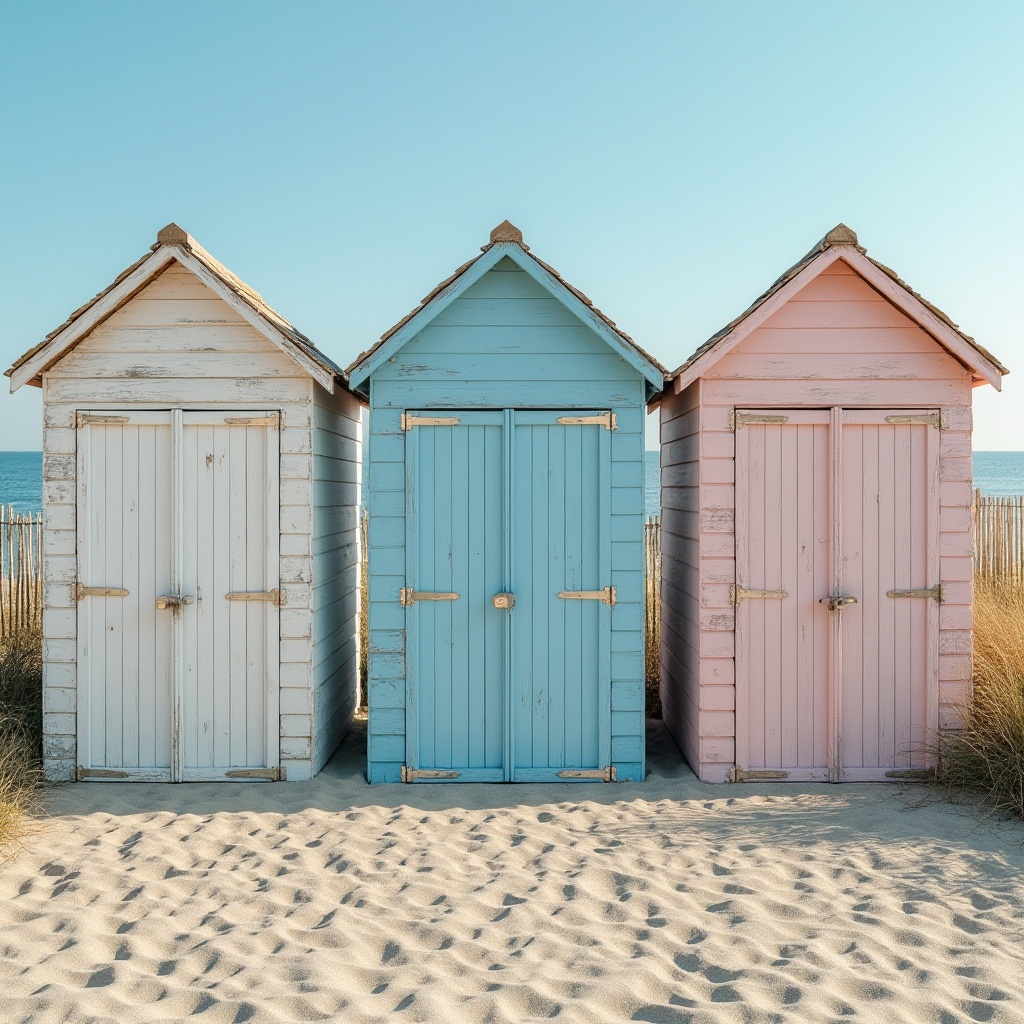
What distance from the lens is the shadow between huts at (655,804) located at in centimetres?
528

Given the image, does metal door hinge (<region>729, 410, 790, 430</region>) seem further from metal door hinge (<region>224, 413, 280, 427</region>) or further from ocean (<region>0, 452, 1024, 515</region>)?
ocean (<region>0, 452, 1024, 515</region>)

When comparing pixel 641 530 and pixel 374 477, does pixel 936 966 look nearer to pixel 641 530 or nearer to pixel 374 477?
pixel 641 530

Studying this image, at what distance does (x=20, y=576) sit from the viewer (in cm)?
1119

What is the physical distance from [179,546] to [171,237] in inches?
86.5

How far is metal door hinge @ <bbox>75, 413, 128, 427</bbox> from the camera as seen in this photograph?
6.26 m

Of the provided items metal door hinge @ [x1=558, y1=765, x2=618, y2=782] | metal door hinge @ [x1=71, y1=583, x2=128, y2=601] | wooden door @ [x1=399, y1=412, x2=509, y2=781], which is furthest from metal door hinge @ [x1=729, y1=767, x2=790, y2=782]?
metal door hinge @ [x1=71, y1=583, x2=128, y2=601]

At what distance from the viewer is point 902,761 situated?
20.7 ft

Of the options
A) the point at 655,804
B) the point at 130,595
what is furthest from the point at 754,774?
the point at 130,595

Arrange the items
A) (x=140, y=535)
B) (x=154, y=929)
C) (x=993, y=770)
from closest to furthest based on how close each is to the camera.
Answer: (x=154, y=929), (x=993, y=770), (x=140, y=535)

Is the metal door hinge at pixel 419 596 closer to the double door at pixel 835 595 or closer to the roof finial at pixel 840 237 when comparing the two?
the double door at pixel 835 595

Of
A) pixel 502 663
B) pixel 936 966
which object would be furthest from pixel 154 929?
pixel 936 966

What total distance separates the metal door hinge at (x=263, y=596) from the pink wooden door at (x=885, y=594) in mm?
4087

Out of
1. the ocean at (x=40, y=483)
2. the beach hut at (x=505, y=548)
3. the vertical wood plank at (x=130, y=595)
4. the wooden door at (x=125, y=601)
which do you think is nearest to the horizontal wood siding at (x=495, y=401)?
the beach hut at (x=505, y=548)

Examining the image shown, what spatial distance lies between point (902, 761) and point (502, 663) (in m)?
3.01
